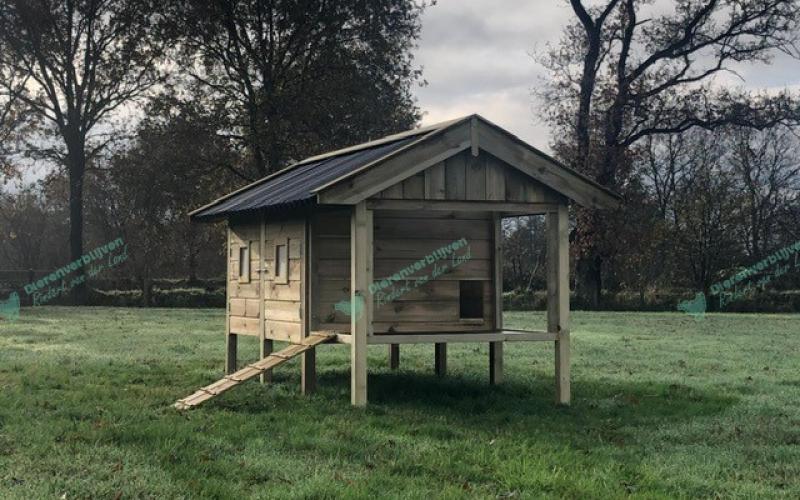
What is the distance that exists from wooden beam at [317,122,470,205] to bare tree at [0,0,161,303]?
31.1 m

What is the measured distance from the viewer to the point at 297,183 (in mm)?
12297

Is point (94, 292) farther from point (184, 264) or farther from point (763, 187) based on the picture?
point (763, 187)

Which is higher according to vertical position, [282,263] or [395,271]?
[282,263]

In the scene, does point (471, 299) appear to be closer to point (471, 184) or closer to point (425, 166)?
point (471, 184)

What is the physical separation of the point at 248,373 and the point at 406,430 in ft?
8.24

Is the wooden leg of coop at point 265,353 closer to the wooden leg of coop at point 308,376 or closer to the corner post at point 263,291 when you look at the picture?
the corner post at point 263,291

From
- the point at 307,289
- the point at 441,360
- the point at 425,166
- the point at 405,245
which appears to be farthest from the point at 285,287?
the point at 441,360

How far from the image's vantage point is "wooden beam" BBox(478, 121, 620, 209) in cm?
1071

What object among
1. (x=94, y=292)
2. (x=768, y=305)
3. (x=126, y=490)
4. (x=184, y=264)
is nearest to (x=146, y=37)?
(x=94, y=292)

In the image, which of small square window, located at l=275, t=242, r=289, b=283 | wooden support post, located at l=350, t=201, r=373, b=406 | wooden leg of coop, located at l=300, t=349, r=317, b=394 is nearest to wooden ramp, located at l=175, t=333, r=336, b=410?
wooden leg of coop, located at l=300, t=349, r=317, b=394

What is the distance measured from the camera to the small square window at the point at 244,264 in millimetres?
13859

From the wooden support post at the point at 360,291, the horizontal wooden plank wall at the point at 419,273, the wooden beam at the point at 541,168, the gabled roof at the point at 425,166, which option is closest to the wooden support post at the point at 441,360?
the horizontal wooden plank wall at the point at 419,273

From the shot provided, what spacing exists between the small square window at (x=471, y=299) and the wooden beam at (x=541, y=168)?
6.36 ft

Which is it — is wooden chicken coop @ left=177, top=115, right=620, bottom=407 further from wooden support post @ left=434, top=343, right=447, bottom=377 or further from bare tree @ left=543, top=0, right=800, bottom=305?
bare tree @ left=543, top=0, right=800, bottom=305
